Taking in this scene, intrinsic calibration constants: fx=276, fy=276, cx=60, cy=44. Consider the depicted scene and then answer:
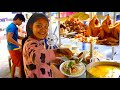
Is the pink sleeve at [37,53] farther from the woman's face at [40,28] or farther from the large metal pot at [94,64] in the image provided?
the large metal pot at [94,64]

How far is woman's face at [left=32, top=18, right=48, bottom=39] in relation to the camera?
2.89 m

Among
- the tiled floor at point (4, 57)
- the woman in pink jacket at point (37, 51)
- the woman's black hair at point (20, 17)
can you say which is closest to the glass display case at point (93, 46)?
the tiled floor at point (4, 57)

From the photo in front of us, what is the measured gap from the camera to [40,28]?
9.52ft

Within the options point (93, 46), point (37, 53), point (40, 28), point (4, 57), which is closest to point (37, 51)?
point (37, 53)

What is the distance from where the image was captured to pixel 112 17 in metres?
2.93

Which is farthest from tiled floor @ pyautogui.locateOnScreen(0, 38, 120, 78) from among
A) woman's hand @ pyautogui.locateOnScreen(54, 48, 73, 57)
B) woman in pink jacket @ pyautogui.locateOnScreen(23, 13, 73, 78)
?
woman's hand @ pyautogui.locateOnScreen(54, 48, 73, 57)

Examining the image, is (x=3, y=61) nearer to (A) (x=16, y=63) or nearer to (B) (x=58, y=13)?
(A) (x=16, y=63)

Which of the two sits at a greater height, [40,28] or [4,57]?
[40,28]

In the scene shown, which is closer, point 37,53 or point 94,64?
point 37,53

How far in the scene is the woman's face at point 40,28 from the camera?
2.89 metres

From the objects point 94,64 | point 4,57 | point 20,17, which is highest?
point 20,17

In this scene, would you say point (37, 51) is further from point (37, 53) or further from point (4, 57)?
point (4, 57)
